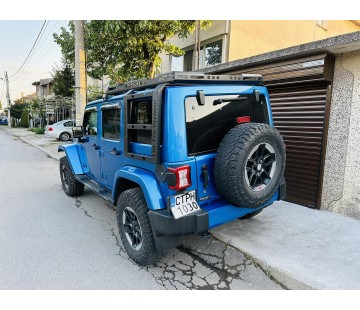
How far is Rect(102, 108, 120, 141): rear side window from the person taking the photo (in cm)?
348

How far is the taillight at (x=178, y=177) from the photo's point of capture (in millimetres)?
2439

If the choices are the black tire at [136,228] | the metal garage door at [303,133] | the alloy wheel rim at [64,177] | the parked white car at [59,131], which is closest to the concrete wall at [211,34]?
the metal garage door at [303,133]

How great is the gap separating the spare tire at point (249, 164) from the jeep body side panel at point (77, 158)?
3.24m

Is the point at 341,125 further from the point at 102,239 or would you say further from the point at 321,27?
the point at 321,27

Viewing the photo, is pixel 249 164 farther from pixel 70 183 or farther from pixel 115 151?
pixel 70 183

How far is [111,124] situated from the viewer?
3688 millimetres

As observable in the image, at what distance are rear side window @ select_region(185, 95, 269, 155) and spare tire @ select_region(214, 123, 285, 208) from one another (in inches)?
8.1

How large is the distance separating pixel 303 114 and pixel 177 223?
3462mm

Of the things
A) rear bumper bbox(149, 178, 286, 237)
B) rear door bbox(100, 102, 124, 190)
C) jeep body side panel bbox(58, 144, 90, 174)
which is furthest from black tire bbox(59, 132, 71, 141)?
rear bumper bbox(149, 178, 286, 237)

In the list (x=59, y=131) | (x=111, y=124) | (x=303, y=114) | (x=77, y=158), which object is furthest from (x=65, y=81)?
(x=303, y=114)

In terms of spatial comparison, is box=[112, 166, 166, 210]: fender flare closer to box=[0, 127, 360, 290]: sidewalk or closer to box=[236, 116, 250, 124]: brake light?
box=[236, 116, 250, 124]: brake light

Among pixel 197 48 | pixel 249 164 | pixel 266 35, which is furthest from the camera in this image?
pixel 197 48

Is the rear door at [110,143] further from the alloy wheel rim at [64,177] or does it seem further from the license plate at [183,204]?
the alloy wheel rim at [64,177]

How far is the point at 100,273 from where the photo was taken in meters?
2.74
